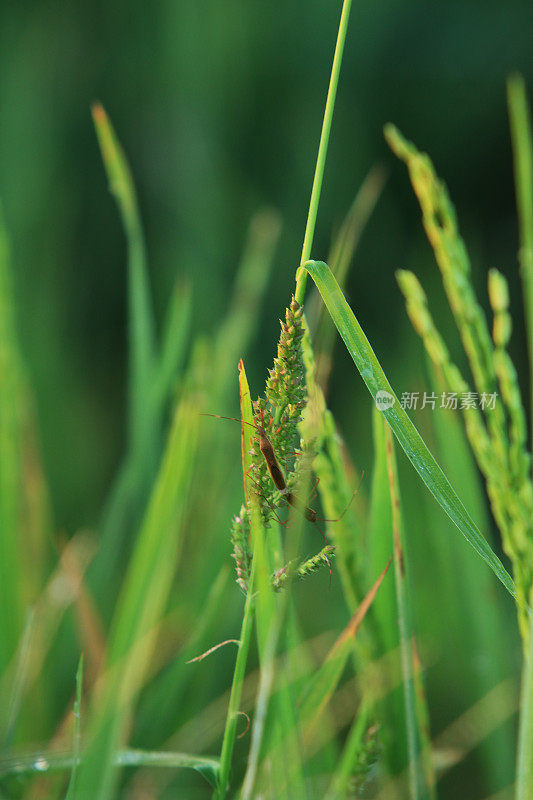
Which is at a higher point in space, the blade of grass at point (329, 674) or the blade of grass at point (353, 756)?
the blade of grass at point (329, 674)

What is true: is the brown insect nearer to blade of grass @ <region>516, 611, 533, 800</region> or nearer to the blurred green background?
blade of grass @ <region>516, 611, 533, 800</region>

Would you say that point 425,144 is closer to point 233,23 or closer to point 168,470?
point 233,23

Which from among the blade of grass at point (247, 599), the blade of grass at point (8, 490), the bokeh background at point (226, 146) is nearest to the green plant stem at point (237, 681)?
the blade of grass at point (247, 599)

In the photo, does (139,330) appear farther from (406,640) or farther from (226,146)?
(226,146)

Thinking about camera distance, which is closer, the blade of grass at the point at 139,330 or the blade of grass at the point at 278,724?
the blade of grass at the point at 278,724

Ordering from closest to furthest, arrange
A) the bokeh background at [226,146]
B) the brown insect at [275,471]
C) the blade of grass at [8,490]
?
the brown insect at [275,471] < the blade of grass at [8,490] < the bokeh background at [226,146]

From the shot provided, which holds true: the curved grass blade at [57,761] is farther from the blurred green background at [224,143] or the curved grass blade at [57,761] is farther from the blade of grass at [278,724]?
the blurred green background at [224,143]

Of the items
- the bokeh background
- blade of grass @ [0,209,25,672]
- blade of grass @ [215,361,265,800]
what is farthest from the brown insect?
the bokeh background

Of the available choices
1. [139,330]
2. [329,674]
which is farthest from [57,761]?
[139,330]
